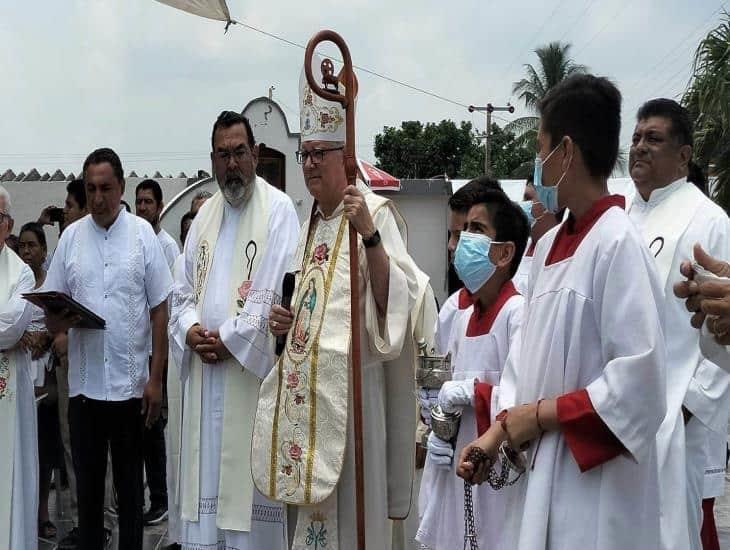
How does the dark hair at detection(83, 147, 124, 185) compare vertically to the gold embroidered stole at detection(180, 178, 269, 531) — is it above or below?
above

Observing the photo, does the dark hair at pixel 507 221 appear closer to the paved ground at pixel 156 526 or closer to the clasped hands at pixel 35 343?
the clasped hands at pixel 35 343

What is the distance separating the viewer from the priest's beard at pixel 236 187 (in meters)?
5.09

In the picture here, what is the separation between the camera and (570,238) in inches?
112

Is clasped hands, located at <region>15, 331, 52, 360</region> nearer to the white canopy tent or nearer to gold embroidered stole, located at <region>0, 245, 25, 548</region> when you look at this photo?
gold embroidered stole, located at <region>0, 245, 25, 548</region>

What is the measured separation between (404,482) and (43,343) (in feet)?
9.10

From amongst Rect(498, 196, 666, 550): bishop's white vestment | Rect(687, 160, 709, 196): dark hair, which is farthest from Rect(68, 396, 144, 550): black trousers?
Rect(687, 160, 709, 196): dark hair

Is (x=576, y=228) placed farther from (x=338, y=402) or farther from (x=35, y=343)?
(x=35, y=343)

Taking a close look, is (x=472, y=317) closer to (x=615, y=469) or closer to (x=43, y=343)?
(x=615, y=469)

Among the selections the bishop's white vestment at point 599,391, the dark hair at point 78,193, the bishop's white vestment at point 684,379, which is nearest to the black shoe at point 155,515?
the dark hair at point 78,193

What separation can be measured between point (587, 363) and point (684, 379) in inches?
55.7

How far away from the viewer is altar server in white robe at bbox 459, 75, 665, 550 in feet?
8.38

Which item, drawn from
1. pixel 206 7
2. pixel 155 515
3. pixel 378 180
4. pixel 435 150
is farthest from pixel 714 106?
pixel 435 150

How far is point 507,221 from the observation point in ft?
13.4

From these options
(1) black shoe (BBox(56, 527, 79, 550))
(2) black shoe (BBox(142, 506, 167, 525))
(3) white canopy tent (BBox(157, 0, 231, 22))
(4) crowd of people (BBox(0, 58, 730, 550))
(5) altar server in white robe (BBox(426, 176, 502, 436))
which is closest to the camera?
(4) crowd of people (BBox(0, 58, 730, 550))
